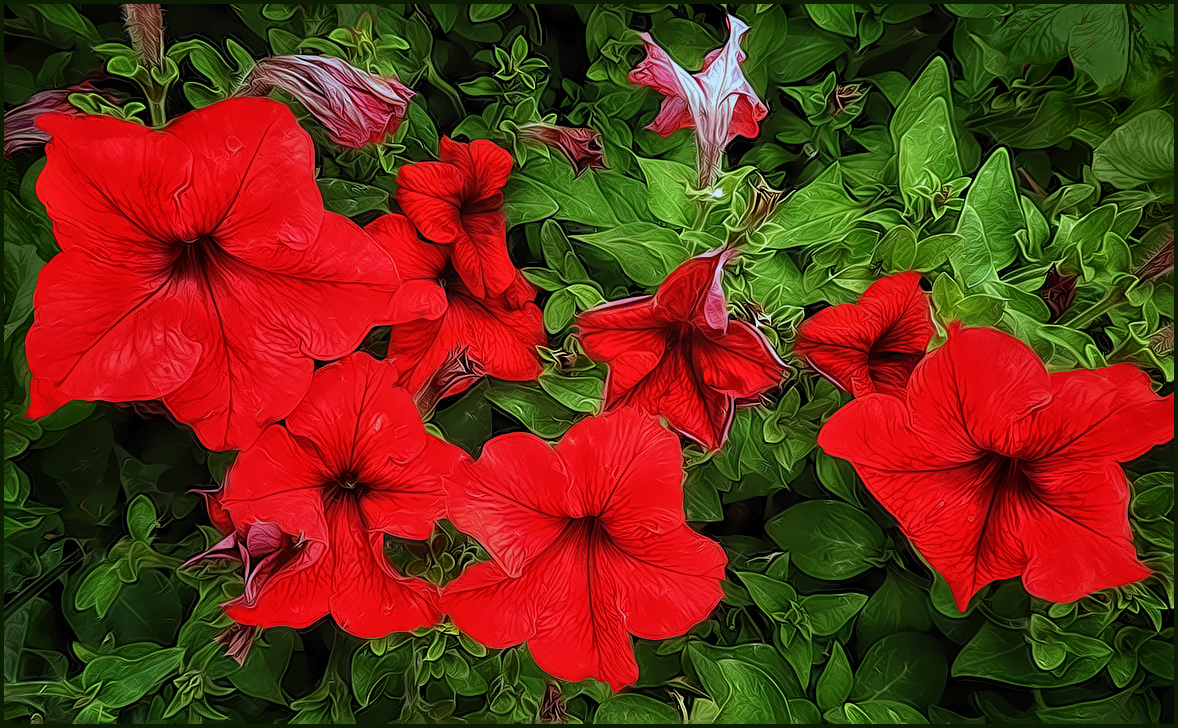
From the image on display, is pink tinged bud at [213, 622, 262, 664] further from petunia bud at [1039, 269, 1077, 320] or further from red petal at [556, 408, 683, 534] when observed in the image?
petunia bud at [1039, 269, 1077, 320]

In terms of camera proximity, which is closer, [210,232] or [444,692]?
[210,232]

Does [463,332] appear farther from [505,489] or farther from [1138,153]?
[1138,153]

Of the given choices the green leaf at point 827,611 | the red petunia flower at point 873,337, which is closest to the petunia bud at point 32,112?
the red petunia flower at point 873,337

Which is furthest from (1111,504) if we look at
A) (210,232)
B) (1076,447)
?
(210,232)

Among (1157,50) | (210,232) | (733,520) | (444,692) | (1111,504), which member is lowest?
(444,692)

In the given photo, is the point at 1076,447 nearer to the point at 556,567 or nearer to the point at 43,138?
the point at 556,567

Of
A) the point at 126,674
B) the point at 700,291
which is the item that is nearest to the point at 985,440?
the point at 700,291

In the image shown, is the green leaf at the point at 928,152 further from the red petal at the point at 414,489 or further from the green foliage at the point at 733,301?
the red petal at the point at 414,489
